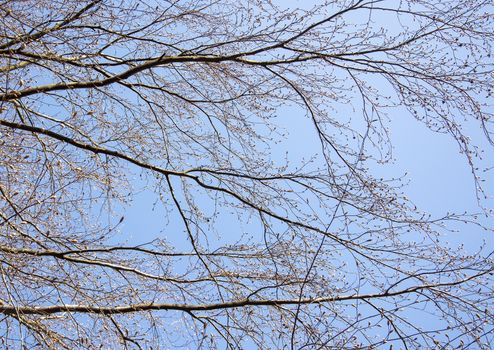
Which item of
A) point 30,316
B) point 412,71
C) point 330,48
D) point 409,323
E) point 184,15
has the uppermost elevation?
point 184,15

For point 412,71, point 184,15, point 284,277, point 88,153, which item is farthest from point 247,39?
point 284,277

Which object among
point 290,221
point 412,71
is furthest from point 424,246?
point 412,71

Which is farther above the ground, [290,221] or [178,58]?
[178,58]

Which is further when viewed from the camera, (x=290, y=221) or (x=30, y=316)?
(x=290, y=221)

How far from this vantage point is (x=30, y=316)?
3.77 meters

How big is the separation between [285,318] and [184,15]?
8.26 ft

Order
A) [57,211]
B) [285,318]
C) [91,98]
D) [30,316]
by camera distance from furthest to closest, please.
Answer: [91,98]
[285,318]
[57,211]
[30,316]

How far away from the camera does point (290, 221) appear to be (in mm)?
4375

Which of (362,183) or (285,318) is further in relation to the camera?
(285,318)

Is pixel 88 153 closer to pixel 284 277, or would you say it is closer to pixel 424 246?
pixel 284 277

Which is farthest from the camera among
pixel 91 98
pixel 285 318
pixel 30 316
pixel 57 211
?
pixel 91 98

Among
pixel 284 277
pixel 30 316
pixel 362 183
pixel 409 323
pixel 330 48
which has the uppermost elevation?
pixel 330 48

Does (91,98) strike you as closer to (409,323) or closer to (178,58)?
(178,58)

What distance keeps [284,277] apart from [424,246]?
3.56ft
